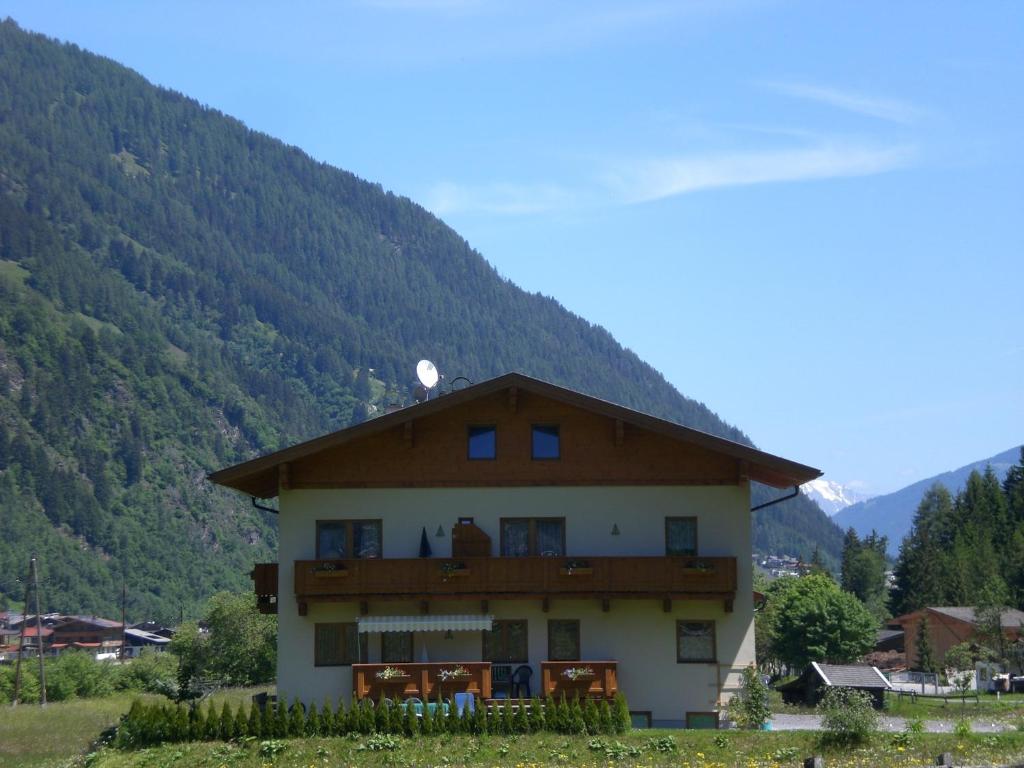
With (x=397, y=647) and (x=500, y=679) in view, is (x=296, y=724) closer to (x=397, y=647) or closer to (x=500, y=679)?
(x=397, y=647)

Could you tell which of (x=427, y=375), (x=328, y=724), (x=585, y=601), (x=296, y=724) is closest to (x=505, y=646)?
(x=585, y=601)

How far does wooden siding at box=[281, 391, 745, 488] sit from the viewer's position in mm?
37406

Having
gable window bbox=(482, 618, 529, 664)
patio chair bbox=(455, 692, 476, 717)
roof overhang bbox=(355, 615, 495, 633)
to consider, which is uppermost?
roof overhang bbox=(355, 615, 495, 633)

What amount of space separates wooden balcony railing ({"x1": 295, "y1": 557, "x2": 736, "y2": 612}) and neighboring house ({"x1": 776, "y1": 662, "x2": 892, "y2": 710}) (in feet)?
27.8

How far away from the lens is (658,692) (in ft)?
120

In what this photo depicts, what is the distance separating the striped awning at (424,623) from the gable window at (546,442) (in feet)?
14.5

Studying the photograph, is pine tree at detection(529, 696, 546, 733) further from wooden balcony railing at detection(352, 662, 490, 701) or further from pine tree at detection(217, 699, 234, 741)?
pine tree at detection(217, 699, 234, 741)

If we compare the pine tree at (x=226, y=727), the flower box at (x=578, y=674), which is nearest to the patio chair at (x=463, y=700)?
the flower box at (x=578, y=674)

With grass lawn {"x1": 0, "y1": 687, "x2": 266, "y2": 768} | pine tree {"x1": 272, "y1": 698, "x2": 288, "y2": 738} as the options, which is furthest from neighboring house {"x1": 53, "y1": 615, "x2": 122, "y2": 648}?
pine tree {"x1": 272, "y1": 698, "x2": 288, "y2": 738}

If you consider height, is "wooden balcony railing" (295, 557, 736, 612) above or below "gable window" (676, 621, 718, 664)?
above

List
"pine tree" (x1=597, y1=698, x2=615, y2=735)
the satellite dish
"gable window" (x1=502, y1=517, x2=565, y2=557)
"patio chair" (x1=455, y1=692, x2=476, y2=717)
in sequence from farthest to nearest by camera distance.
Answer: the satellite dish < "gable window" (x1=502, y1=517, x2=565, y2=557) < "patio chair" (x1=455, y1=692, x2=476, y2=717) < "pine tree" (x1=597, y1=698, x2=615, y2=735)

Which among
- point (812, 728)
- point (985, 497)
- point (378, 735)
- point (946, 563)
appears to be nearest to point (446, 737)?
point (378, 735)

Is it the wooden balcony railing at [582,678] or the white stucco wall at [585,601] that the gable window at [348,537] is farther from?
the wooden balcony railing at [582,678]

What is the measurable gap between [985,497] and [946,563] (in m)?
14.4
